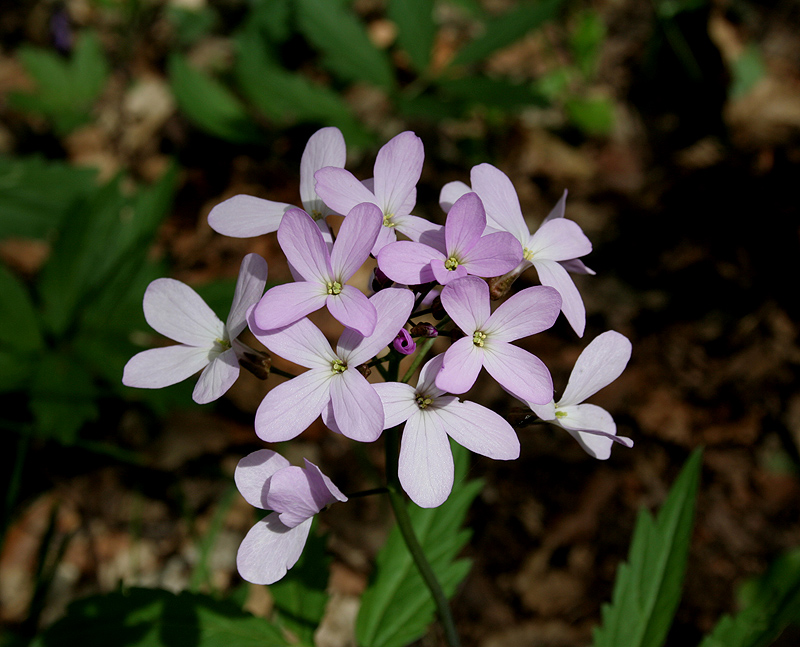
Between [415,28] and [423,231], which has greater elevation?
[415,28]

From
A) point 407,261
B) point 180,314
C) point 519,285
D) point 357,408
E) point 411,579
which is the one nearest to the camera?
point 357,408

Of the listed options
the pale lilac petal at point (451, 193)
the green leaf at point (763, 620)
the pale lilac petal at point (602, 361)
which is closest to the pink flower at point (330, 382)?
the pale lilac petal at point (451, 193)

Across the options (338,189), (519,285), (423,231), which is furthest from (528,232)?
(519,285)

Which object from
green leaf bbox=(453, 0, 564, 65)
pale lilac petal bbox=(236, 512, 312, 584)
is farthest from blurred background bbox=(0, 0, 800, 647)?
pale lilac petal bbox=(236, 512, 312, 584)

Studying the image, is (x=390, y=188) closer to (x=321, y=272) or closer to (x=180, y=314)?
(x=321, y=272)

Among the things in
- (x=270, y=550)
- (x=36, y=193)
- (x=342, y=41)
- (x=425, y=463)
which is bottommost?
(x=270, y=550)

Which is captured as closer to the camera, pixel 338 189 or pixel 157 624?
pixel 338 189

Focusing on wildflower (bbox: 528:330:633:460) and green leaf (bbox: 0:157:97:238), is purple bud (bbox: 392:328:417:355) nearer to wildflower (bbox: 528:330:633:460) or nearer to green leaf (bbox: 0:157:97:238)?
wildflower (bbox: 528:330:633:460)
